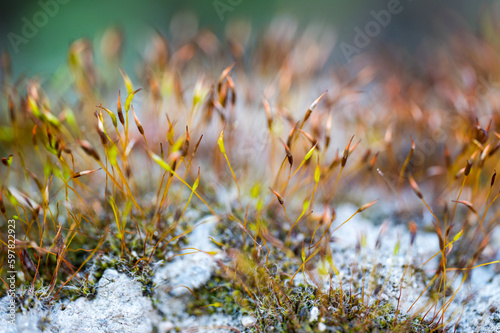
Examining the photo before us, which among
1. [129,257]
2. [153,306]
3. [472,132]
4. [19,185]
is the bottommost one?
[153,306]

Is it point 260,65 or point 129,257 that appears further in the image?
point 260,65

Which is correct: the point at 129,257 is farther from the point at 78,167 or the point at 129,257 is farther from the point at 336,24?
the point at 336,24

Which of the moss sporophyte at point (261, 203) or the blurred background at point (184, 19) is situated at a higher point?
the blurred background at point (184, 19)

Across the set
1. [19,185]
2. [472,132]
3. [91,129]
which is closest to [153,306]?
[19,185]

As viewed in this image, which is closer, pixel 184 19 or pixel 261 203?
pixel 261 203

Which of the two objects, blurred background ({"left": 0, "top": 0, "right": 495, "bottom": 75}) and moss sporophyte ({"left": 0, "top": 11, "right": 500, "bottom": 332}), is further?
blurred background ({"left": 0, "top": 0, "right": 495, "bottom": 75})

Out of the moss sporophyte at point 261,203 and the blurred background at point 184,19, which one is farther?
the blurred background at point 184,19

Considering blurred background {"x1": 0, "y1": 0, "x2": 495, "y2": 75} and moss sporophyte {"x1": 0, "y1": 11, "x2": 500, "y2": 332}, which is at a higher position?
blurred background {"x1": 0, "y1": 0, "x2": 495, "y2": 75}

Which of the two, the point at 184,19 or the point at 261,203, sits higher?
the point at 184,19
